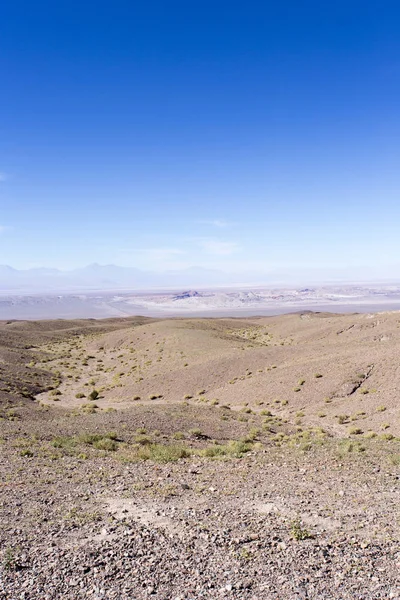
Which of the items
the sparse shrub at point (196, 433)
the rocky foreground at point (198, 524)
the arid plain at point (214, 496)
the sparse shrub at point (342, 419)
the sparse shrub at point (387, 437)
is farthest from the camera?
the sparse shrub at point (342, 419)

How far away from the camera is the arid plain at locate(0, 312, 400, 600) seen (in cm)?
738

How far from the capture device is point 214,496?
37.1ft

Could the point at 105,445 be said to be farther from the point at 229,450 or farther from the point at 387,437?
the point at 387,437

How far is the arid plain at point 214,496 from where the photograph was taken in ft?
24.2

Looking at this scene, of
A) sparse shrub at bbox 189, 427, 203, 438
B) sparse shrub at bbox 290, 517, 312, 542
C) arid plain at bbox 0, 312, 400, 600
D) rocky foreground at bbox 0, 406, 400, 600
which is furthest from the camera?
sparse shrub at bbox 189, 427, 203, 438

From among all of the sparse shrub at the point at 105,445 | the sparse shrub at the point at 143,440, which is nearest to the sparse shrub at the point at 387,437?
the sparse shrub at the point at 143,440

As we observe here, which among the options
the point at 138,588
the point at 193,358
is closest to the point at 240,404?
the point at 193,358

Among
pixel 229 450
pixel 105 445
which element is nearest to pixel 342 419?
pixel 229 450

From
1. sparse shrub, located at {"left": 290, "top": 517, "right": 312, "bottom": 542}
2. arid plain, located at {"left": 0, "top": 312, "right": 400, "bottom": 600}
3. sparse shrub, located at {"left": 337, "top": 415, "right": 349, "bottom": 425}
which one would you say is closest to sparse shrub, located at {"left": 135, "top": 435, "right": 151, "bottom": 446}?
arid plain, located at {"left": 0, "top": 312, "right": 400, "bottom": 600}

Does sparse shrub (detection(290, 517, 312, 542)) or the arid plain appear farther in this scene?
sparse shrub (detection(290, 517, 312, 542))

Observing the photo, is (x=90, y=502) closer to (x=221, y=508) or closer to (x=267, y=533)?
(x=221, y=508)

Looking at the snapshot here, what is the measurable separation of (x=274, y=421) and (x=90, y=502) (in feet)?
53.7

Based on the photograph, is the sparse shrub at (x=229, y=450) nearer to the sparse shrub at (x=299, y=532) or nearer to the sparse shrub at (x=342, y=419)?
the sparse shrub at (x=299, y=532)

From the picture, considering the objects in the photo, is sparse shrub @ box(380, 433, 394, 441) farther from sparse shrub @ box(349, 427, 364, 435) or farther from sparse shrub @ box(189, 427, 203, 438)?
sparse shrub @ box(189, 427, 203, 438)
